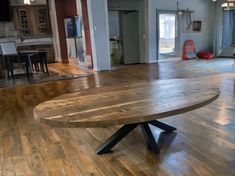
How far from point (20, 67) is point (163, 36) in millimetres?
5326

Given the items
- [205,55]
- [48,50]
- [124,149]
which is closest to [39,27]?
[48,50]

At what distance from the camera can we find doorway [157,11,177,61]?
871 cm

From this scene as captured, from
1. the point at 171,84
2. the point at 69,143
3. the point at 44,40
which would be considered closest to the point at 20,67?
the point at 44,40

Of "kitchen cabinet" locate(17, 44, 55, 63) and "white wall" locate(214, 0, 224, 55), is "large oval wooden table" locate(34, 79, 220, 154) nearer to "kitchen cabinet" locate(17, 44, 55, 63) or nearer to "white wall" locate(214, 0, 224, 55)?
"white wall" locate(214, 0, 224, 55)

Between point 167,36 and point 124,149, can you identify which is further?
point 167,36

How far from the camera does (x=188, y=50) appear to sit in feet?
30.2

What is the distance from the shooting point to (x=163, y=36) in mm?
8945

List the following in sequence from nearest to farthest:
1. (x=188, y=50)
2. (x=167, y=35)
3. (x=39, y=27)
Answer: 1. (x=167, y=35)
2. (x=188, y=50)
3. (x=39, y=27)

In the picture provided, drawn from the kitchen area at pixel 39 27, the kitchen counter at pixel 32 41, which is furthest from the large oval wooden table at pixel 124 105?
the kitchen counter at pixel 32 41

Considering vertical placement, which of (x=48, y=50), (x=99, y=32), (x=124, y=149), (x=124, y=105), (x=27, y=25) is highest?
(x=27, y=25)

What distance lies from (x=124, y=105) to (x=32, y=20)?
8961mm

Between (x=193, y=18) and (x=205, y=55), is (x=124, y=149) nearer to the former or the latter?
(x=205, y=55)

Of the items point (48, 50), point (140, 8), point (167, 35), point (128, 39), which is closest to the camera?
point (140, 8)

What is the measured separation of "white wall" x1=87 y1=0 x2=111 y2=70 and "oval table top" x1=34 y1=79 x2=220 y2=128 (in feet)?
15.3
